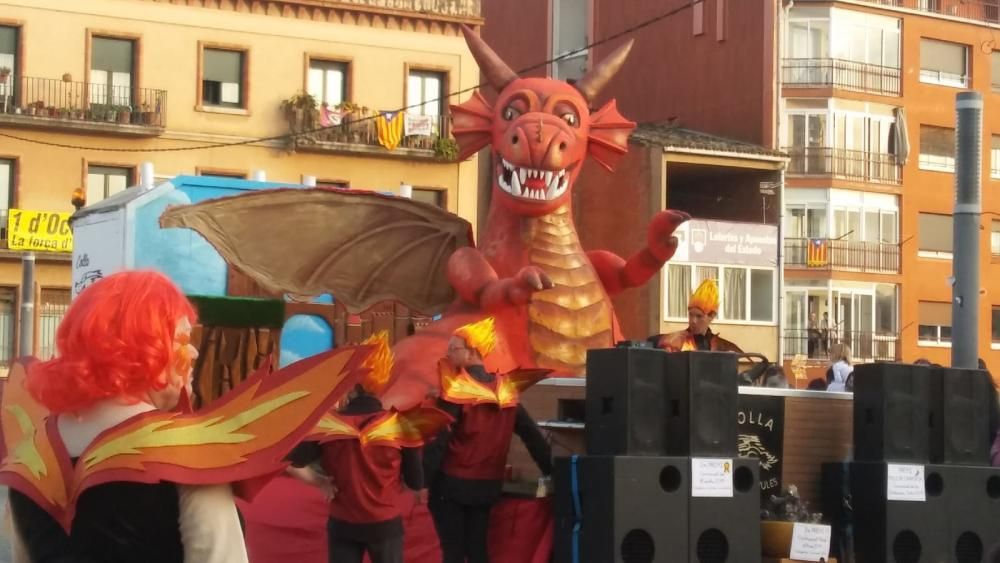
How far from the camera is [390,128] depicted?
33.9 meters

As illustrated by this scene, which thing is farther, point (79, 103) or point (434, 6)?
point (434, 6)

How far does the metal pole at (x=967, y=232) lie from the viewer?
911 centimetres

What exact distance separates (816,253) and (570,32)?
8164 millimetres

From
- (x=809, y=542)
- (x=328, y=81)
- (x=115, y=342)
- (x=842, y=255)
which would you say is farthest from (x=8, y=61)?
(x=115, y=342)

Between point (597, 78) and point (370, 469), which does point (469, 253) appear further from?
point (370, 469)

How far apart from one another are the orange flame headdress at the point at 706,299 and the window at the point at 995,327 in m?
30.9

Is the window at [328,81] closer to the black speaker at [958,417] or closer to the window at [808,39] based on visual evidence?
the window at [808,39]

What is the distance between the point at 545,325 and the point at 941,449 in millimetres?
4164

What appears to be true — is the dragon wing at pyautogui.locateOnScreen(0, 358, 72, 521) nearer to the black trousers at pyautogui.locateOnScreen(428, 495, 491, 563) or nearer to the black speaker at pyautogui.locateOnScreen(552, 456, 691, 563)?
the black speaker at pyautogui.locateOnScreen(552, 456, 691, 563)

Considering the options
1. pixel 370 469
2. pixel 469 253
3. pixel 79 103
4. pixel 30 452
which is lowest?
pixel 370 469

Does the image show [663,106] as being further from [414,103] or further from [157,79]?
[157,79]

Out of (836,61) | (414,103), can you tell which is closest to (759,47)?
(836,61)

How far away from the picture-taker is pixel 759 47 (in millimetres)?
36688

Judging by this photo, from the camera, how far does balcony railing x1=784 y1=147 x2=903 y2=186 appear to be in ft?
124
